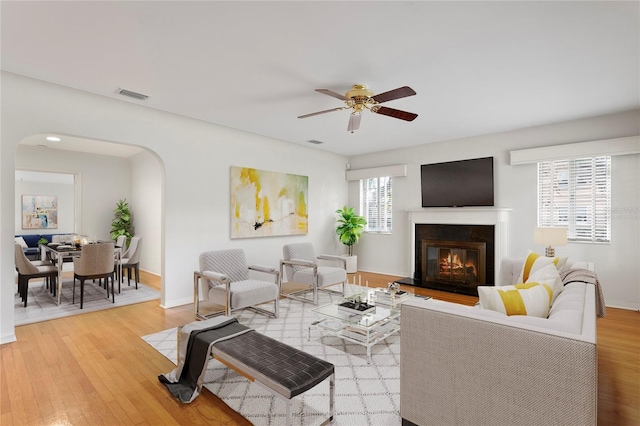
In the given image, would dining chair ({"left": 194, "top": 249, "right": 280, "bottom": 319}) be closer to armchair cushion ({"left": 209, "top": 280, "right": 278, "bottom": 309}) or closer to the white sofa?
armchair cushion ({"left": 209, "top": 280, "right": 278, "bottom": 309})

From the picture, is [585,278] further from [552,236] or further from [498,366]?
[552,236]

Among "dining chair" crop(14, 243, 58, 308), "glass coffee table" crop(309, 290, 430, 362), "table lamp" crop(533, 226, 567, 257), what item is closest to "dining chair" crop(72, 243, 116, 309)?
"dining chair" crop(14, 243, 58, 308)

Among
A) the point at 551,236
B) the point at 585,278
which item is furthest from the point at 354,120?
the point at 551,236

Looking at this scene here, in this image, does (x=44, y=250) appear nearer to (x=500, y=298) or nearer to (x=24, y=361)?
(x=24, y=361)

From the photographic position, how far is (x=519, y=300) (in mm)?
1832

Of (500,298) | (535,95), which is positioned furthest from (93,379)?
(535,95)

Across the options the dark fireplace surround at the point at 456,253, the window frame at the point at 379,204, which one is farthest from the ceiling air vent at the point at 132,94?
the dark fireplace surround at the point at 456,253

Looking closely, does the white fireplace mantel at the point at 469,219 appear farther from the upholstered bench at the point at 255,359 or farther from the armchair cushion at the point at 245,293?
the upholstered bench at the point at 255,359

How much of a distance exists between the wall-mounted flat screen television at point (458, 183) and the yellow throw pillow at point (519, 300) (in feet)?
13.1

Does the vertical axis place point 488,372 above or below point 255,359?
above

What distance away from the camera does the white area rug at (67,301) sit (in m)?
3.99

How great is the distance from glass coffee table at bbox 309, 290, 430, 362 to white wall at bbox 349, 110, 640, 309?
10.5ft

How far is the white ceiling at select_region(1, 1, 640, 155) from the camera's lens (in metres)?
2.26

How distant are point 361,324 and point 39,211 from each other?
9.39 metres
